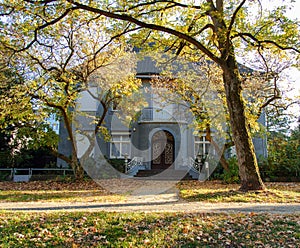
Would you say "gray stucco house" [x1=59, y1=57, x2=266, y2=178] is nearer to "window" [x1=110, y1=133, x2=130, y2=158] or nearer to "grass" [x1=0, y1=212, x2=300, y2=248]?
"window" [x1=110, y1=133, x2=130, y2=158]

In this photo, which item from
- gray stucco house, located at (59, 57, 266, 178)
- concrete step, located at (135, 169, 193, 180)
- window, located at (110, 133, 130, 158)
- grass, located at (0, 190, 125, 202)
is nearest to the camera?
grass, located at (0, 190, 125, 202)

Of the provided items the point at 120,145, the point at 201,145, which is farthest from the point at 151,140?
the point at 201,145

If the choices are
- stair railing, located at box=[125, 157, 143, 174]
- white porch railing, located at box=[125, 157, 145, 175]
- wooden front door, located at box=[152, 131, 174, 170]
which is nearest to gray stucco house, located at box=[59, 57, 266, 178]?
wooden front door, located at box=[152, 131, 174, 170]

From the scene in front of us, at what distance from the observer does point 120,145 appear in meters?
20.7

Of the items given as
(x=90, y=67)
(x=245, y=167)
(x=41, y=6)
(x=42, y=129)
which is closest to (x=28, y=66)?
(x=90, y=67)

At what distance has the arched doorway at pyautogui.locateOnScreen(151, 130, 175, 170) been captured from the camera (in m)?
20.8

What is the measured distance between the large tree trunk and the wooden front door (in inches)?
446

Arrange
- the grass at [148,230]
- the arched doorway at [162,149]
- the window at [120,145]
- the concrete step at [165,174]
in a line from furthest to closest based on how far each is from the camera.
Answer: the arched doorway at [162,149], the window at [120,145], the concrete step at [165,174], the grass at [148,230]

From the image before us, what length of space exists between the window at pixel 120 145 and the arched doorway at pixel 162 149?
188 cm

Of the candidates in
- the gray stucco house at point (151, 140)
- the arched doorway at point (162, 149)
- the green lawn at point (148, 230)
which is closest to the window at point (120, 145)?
the gray stucco house at point (151, 140)

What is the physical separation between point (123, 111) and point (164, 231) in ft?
41.9

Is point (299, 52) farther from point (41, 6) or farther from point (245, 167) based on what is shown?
point (41, 6)

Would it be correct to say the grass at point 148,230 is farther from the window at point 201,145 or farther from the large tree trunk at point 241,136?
the window at point 201,145

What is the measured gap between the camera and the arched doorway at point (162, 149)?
68.2ft
